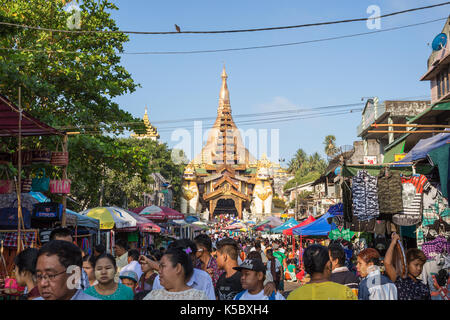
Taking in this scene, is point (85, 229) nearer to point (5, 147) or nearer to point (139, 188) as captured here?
point (5, 147)

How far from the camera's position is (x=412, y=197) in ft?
31.2

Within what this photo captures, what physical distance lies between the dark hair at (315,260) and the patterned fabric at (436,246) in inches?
231

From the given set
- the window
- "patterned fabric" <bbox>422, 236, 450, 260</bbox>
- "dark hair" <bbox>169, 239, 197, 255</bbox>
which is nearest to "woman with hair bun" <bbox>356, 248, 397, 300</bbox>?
"dark hair" <bbox>169, 239, 197, 255</bbox>

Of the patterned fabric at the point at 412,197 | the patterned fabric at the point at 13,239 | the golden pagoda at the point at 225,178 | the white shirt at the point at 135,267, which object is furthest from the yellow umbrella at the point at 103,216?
the golden pagoda at the point at 225,178

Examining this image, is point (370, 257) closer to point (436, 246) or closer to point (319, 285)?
point (319, 285)

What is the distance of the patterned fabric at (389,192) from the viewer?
9492mm

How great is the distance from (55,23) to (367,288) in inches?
670

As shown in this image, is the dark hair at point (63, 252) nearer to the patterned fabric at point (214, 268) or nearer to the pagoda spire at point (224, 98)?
the patterned fabric at point (214, 268)

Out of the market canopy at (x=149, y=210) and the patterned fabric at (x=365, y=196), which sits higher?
the patterned fabric at (x=365, y=196)

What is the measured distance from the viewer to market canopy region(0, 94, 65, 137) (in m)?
8.73

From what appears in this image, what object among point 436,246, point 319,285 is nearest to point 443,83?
point 436,246

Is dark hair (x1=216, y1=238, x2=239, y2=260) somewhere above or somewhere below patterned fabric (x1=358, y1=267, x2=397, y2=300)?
above

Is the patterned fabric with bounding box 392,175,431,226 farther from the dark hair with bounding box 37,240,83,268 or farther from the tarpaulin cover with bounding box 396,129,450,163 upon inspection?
the dark hair with bounding box 37,240,83,268

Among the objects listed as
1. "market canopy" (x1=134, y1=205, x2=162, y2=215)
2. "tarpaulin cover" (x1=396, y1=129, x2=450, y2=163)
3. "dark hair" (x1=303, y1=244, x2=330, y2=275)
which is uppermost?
"tarpaulin cover" (x1=396, y1=129, x2=450, y2=163)
